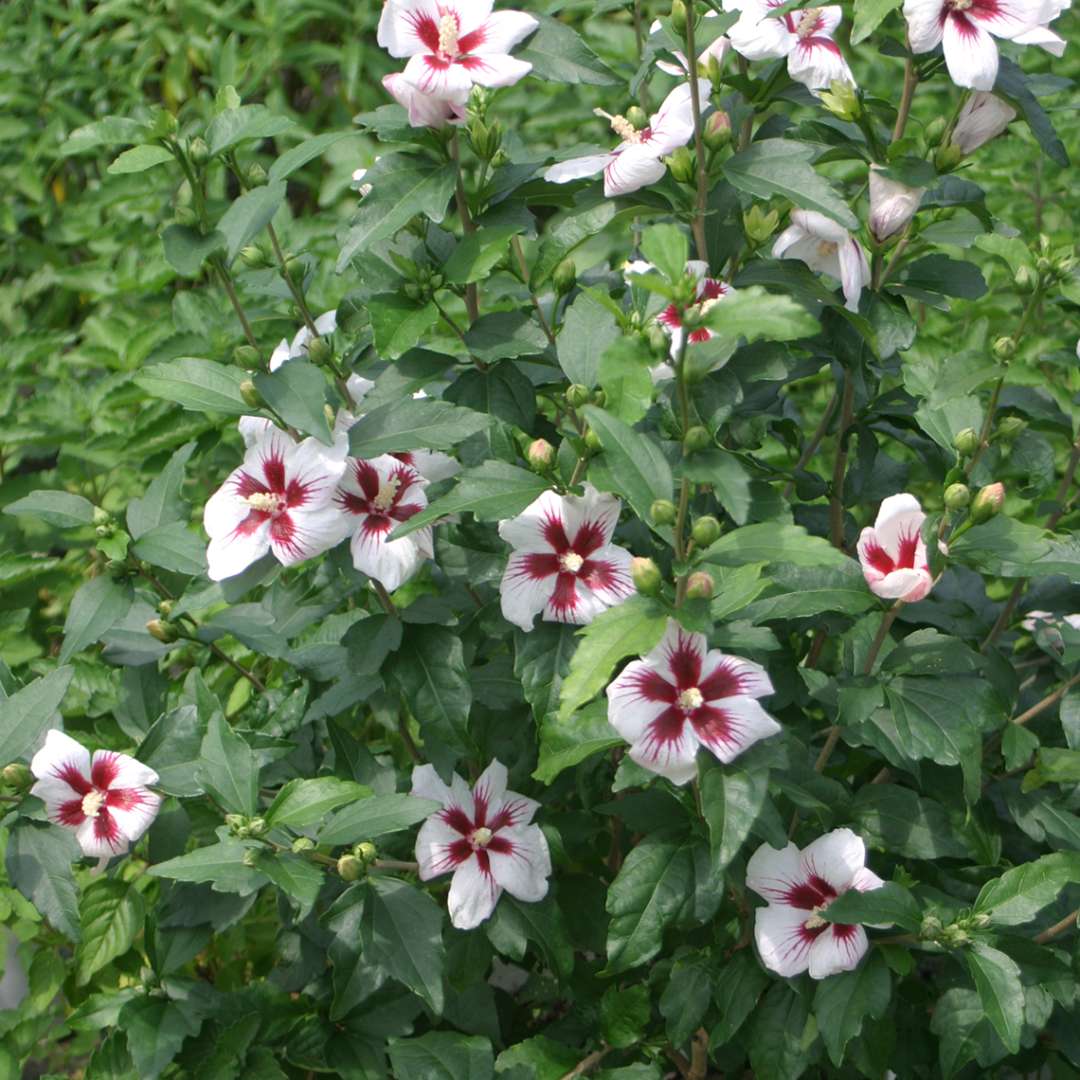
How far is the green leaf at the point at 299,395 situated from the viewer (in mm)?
1376

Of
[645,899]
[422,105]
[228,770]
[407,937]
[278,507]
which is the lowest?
[407,937]

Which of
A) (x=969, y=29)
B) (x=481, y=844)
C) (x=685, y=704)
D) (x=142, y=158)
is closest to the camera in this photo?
(x=685, y=704)

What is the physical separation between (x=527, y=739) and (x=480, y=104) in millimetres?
788

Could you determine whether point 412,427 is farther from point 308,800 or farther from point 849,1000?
point 849,1000

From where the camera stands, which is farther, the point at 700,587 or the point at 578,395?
the point at 578,395

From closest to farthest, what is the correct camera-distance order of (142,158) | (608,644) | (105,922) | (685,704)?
1. (608,644)
2. (685,704)
3. (142,158)
4. (105,922)

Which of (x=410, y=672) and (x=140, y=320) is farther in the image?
(x=140, y=320)

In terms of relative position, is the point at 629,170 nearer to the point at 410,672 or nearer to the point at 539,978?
the point at 410,672

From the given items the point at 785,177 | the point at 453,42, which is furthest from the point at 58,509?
the point at 785,177

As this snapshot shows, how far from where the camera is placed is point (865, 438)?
1749 mm

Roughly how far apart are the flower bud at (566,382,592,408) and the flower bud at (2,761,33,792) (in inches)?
29.7

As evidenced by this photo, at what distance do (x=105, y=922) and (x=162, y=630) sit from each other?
416mm

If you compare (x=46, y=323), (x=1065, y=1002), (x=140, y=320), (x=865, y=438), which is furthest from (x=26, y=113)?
(x=1065, y=1002)

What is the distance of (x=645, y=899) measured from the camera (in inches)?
57.0
